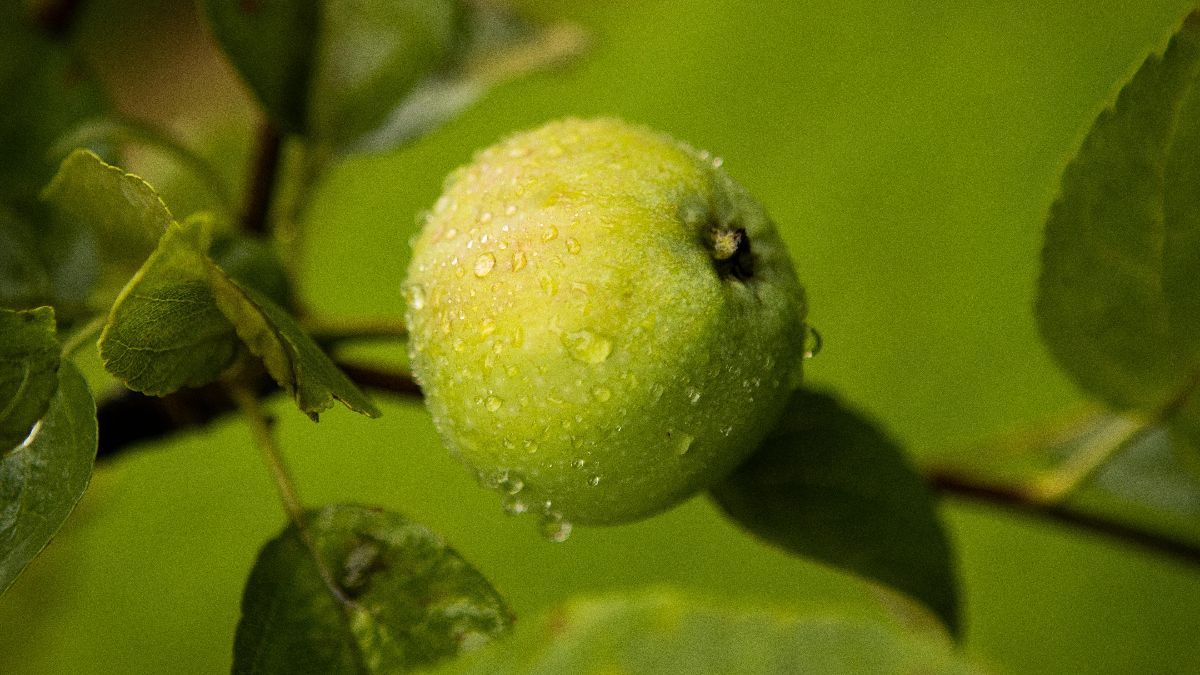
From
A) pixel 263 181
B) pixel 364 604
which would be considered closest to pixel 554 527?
pixel 364 604

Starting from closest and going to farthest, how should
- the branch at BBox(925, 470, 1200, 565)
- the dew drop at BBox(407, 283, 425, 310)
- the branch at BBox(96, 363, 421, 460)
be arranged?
the dew drop at BBox(407, 283, 425, 310) < the branch at BBox(96, 363, 421, 460) < the branch at BBox(925, 470, 1200, 565)

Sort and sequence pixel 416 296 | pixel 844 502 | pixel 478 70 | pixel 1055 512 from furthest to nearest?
pixel 478 70 < pixel 1055 512 < pixel 844 502 < pixel 416 296

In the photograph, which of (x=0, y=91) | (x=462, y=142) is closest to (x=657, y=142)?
(x=0, y=91)

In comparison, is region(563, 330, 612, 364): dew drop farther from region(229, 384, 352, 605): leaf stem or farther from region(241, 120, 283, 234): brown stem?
region(241, 120, 283, 234): brown stem

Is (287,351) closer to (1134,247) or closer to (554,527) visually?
(554,527)

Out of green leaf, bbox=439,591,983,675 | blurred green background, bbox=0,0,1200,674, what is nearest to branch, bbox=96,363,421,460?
green leaf, bbox=439,591,983,675

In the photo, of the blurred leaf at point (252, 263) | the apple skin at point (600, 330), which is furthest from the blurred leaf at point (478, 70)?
the apple skin at point (600, 330)
